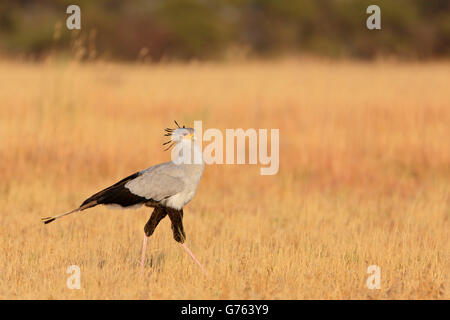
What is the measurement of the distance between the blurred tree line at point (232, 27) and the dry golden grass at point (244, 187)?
1377 cm

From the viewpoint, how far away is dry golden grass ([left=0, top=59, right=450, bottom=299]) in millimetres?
4781

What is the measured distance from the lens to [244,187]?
26.2 feet

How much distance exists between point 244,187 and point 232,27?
85.7ft

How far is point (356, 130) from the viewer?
10133mm

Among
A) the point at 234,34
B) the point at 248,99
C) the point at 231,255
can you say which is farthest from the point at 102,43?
the point at 231,255

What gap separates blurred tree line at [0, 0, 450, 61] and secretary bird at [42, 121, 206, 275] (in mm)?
22237

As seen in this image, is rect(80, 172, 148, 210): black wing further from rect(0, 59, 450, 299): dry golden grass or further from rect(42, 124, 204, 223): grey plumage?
rect(0, 59, 450, 299): dry golden grass

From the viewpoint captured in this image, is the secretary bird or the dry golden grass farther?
the dry golden grass

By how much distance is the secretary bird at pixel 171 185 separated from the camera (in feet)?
14.9

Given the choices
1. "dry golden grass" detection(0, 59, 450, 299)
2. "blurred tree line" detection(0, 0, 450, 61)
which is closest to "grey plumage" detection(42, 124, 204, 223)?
"dry golden grass" detection(0, 59, 450, 299)

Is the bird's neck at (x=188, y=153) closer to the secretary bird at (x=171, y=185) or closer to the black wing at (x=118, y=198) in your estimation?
the secretary bird at (x=171, y=185)

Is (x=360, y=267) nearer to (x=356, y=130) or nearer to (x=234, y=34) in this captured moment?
(x=356, y=130)

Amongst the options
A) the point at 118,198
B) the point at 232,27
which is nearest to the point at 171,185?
the point at 118,198
